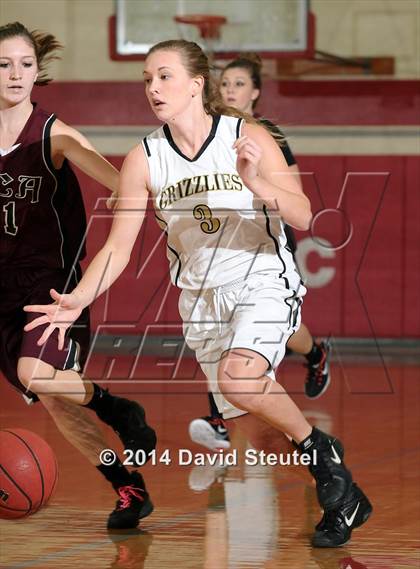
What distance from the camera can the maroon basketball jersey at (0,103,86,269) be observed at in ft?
15.8

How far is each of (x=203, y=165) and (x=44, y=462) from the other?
123 centimetres

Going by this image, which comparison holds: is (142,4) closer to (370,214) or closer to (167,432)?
(370,214)

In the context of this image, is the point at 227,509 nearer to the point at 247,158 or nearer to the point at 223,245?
the point at 223,245

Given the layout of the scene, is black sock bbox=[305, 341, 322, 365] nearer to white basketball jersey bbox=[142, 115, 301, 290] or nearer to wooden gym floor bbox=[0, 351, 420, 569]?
wooden gym floor bbox=[0, 351, 420, 569]

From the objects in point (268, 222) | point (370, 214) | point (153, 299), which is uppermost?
point (268, 222)

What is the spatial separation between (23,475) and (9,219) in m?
1.11

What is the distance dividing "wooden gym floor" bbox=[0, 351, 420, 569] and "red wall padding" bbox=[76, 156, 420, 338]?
9.85ft

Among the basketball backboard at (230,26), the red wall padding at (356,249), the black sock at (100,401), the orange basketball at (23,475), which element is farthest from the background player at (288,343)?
the red wall padding at (356,249)

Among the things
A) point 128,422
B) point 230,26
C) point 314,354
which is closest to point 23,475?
point 128,422

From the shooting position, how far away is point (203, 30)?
1017 centimetres

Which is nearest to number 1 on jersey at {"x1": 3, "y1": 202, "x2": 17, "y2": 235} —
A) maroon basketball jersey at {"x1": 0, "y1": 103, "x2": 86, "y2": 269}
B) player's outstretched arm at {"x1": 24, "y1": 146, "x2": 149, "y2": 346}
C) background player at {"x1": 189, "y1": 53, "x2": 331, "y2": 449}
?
maroon basketball jersey at {"x1": 0, "y1": 103, "x2": 86, "y2": 269}

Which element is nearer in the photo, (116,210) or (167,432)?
(116,210)

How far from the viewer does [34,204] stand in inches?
189

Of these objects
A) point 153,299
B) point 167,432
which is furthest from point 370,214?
point 167,432
